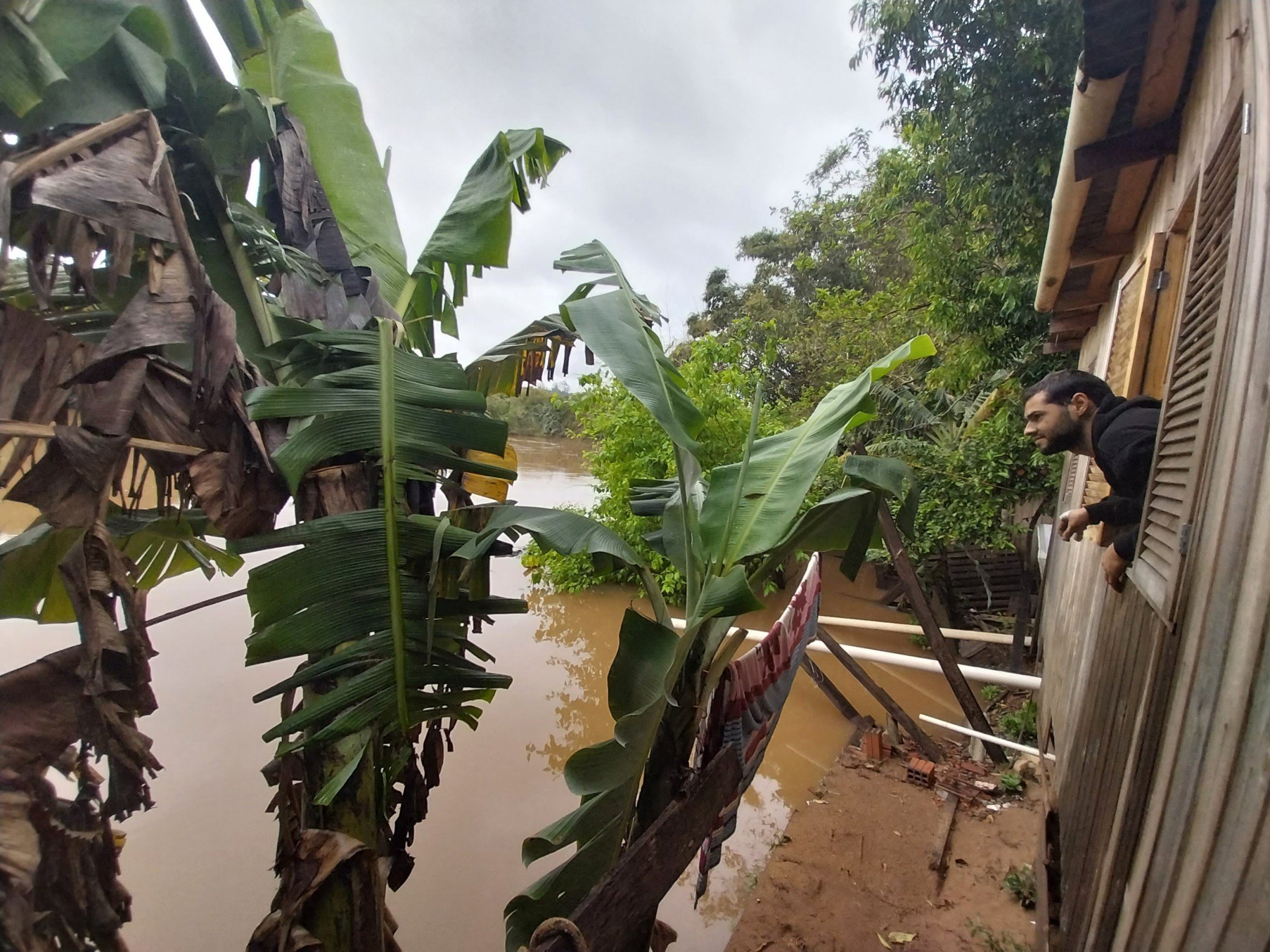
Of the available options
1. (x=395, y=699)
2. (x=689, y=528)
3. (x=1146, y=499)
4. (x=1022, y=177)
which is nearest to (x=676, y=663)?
(x=689, y=528)

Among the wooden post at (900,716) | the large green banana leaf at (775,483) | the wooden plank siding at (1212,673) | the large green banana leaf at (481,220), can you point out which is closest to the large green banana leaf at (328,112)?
the large green banana leaf at (481,220)

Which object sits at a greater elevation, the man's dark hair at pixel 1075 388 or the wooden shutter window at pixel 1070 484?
the man's dark hair at pixel 1075 388

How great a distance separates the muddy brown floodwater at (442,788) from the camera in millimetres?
4234

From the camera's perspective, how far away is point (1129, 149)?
2.84 m

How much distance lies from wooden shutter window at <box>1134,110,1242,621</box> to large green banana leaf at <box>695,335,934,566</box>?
673 mm

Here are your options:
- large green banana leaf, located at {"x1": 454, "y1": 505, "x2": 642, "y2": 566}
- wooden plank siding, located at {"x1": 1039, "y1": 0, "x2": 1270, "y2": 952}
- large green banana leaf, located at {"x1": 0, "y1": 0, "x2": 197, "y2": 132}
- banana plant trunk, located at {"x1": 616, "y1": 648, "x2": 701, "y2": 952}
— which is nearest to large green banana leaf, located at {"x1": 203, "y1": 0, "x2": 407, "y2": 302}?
→ large green banana leaf, located at {"x1": 0, "y1": 0, "x2": 197, "y2": 132}

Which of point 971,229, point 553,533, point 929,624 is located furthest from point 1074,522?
point 971,229

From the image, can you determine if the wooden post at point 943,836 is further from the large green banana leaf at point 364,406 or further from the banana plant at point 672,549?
the large green banana leaf at point 364,406

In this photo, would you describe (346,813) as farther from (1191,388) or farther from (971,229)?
Answer: (971,229)

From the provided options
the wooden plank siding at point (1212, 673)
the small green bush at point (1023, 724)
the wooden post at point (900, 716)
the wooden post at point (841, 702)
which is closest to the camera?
the wooden plank siding at point (1212, 673)

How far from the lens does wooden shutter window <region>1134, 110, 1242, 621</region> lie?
144 cm

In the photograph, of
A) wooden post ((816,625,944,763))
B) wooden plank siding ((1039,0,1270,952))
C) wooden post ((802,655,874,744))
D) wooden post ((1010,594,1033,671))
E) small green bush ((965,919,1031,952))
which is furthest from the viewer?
wooden post ((1010,594,1033,671))

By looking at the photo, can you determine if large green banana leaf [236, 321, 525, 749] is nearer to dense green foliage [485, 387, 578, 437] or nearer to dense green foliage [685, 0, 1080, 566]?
dense green foliage [685, 0, 1080, 566]

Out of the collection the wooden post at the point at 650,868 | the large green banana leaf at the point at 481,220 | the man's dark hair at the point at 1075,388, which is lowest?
the wooden post at the point at 650,868
